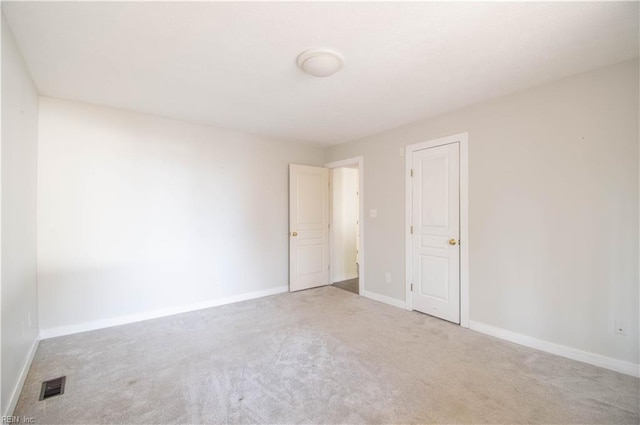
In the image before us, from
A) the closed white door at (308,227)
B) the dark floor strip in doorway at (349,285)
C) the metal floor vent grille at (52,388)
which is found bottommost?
the dark floor strip in doorway at (349,285)

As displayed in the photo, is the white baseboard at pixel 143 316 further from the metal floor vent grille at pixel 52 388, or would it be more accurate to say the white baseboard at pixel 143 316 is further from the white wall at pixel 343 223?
the white wall at pixel 343 223

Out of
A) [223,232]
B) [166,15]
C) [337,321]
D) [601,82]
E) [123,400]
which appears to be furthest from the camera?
[223,232]

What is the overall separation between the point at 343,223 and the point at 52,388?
13.8ft

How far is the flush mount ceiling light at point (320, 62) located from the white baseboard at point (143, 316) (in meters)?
3.14

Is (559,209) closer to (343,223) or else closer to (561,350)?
(561,350)

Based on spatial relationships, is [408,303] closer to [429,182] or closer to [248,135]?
[429,182]

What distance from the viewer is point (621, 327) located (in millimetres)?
2211

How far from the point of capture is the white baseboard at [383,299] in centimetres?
383

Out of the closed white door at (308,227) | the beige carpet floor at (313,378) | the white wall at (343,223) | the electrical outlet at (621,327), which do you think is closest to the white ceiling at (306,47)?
the closed white door at (308,227)

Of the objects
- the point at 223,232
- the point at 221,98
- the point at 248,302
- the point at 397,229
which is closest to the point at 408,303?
the point at 397,229

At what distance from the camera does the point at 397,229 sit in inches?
153

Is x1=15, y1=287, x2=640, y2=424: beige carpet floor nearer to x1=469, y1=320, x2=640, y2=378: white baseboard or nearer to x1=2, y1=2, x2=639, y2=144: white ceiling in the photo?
x1=469, y1=320, x2=640, y2=378: white baseboard

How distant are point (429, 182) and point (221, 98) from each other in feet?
8.30

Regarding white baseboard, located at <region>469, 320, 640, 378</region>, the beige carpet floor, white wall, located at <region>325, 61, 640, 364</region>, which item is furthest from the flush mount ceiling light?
white baseboard, located at <region>469, 320, 640, 378</region>
